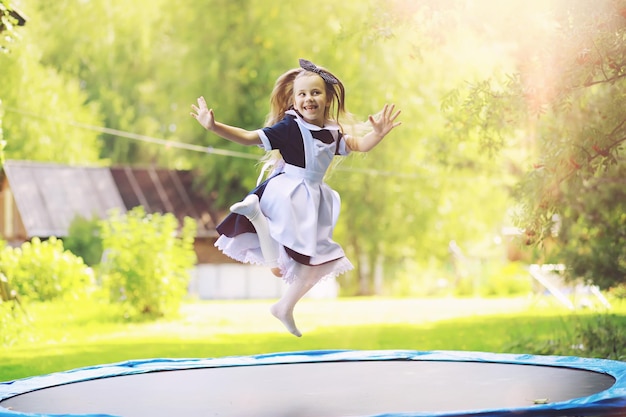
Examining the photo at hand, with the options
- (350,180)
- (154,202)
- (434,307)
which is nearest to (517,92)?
(434,307)

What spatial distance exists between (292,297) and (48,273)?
9482 millimetres

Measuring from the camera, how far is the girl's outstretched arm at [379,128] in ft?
11.9

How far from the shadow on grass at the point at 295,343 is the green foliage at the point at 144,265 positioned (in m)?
1.26

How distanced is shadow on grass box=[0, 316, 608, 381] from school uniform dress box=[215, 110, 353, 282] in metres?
3.20

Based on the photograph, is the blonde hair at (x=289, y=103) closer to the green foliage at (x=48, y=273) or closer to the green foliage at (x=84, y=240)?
the green foliage at (x=48, y=273)

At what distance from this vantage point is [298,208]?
3.67 meters

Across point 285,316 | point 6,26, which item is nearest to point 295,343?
point 6,26

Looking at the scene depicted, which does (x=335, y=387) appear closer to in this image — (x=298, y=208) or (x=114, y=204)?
(x=298, y=208)

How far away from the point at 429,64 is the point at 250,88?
329cm

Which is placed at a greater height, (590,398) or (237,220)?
(237,220)

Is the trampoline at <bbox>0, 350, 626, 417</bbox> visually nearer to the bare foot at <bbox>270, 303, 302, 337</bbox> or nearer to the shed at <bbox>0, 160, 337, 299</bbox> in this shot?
the bare foot at <bbox>270, 303, 302, 337</bbox>

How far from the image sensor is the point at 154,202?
18375mm

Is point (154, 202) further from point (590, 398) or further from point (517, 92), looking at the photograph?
point (590, 398)

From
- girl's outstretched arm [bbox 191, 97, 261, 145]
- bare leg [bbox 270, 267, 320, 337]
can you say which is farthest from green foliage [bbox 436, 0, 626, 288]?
girl's outstretched arm [bbox 191, 97, 261, 145]
